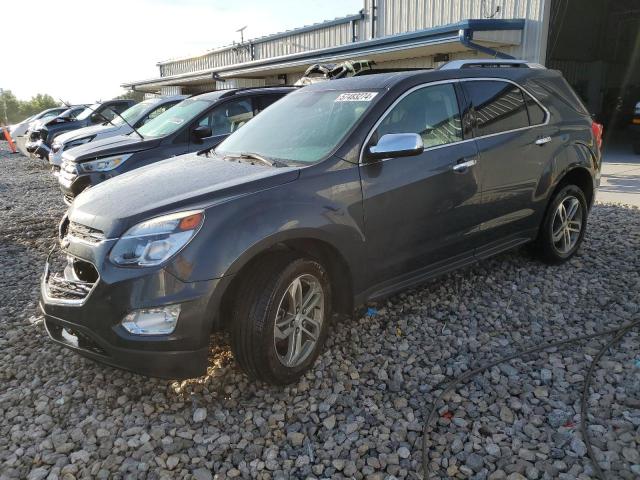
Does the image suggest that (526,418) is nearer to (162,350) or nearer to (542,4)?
(162,350)

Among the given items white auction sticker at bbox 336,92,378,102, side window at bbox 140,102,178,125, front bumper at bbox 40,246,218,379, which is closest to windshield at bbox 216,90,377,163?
white auction sticker at bbox 336,92,378,102

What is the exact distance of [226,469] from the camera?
2.56 m

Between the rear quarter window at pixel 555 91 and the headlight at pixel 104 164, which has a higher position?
the rear quarter window at pixel 555 91

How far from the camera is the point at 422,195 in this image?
11.8 ft

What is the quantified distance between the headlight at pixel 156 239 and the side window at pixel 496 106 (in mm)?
2459

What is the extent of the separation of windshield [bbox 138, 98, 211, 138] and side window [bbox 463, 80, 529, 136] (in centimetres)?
439

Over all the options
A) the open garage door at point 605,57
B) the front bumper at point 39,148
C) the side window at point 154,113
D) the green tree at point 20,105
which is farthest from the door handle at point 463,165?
the green tree at point 20,105

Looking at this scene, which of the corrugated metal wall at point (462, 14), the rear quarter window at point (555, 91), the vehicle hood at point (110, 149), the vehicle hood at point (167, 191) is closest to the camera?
the vehicle hood at point (167, 191)

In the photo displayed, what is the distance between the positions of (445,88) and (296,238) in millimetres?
1813

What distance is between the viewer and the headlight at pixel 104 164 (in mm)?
6738

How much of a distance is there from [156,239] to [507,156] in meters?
2.89

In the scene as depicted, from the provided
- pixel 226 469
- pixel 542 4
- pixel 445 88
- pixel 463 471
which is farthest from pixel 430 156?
pixel 542 4

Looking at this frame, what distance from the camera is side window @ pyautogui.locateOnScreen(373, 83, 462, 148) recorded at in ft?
11.8

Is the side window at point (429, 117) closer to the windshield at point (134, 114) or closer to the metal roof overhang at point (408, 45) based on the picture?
the windshield at point (134, 114)
